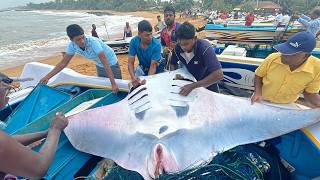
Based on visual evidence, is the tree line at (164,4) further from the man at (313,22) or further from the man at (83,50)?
the man at (83,50)

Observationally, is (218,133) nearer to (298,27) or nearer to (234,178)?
(234,178)

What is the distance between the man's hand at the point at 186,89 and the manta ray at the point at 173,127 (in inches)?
1.4

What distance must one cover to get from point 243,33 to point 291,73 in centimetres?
681

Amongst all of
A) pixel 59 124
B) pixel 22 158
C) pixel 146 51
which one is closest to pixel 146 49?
pixel 146 51

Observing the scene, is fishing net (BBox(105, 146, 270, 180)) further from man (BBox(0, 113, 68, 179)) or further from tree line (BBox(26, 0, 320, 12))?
tree line (BBox(26, 0, 320, 12))

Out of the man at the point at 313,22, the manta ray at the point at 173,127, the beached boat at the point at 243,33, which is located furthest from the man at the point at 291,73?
the beached boat at the point at 243,33

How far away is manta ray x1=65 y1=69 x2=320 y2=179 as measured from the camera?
209 centimetres

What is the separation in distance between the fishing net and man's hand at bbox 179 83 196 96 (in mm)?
697

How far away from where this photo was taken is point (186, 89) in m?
2.78

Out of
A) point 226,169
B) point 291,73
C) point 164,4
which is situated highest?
point 164,4

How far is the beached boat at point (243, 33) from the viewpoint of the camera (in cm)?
895

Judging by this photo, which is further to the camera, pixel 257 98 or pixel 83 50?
pixel 83 50

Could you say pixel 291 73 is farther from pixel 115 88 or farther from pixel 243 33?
pixel 243 33

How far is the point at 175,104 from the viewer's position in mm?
2555
